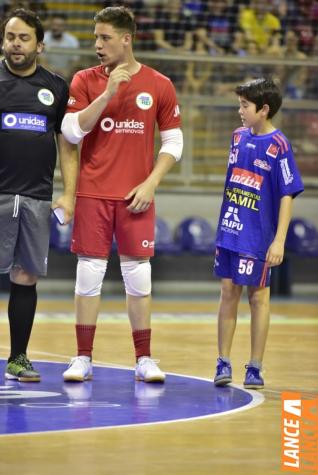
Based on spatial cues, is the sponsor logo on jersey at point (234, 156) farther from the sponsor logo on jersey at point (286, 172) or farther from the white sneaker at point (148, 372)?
the white sneaker at point (148, 372)

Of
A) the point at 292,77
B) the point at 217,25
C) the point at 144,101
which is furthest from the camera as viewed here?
the point at 217,25

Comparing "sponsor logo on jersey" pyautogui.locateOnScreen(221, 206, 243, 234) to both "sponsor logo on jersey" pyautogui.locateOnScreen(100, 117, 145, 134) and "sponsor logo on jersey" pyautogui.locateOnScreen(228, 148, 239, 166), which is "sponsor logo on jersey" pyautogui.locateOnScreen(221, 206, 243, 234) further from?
"sponsor logo on jersey" pyautogui.locateOnScreen(100, 117, 145, 134)

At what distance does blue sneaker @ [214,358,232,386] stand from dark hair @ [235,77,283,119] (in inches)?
60.4

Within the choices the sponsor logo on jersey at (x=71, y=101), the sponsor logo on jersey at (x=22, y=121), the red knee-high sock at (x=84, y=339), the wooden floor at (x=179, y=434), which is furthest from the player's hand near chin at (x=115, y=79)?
the wooden floor at (x=179, y=434)

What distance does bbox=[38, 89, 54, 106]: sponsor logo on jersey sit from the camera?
22.9 feet

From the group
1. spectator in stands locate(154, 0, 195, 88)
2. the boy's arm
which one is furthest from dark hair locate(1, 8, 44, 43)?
spectator in stands locate(154, 0, 195, 88)

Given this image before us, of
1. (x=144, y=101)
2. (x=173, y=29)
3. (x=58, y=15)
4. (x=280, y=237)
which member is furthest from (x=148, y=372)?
(x=173, y=29)

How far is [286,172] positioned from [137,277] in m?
1.11

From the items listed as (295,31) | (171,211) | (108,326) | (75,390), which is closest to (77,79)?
(75,390)

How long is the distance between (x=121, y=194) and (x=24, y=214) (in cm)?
60

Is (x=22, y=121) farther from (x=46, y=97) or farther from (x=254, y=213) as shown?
(x=254, y=213)

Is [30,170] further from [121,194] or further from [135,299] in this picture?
[135,299]

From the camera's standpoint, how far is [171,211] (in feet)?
50.9

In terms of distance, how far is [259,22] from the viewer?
16.9m
